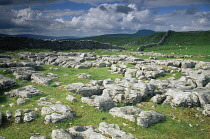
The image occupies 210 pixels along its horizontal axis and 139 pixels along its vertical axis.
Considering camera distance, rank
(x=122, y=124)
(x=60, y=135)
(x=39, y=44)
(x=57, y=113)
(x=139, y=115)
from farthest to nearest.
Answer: (x=39, y=44)
(x=139, y=115)
(x=57, y=113)
(x=122, y=124)
(x=60, y=135)

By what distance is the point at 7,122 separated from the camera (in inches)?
526

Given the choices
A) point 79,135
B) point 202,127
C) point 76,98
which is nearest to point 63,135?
point 79,135

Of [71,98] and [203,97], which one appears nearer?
[71,98]

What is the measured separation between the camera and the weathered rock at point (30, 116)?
1352cm

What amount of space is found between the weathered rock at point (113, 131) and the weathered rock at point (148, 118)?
8.04 feet

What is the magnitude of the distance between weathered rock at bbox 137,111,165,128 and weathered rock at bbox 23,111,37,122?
9.87 meters

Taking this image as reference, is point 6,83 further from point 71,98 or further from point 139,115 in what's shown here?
point 139,115

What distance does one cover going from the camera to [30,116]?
45.6 feet

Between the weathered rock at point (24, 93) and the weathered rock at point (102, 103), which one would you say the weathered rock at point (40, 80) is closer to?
the weathered rock at point (24, 93)

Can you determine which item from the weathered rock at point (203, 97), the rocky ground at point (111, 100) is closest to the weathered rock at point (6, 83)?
the rocky ground at point (111, 100)

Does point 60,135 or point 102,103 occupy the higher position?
point 102,103

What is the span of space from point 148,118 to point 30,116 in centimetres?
1128

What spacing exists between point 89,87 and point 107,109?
227 inches

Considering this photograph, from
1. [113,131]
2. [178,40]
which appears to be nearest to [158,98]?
[113,131]
